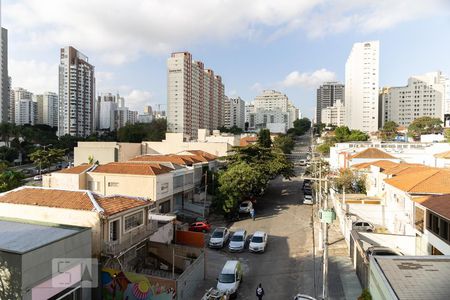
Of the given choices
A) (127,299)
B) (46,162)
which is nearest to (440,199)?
(127,299)

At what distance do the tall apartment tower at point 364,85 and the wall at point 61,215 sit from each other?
129 m

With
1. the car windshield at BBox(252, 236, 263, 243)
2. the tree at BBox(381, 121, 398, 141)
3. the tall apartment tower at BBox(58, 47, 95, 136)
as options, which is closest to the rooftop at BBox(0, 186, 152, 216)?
the car windshield at BBox(252, 236, 263, 243)

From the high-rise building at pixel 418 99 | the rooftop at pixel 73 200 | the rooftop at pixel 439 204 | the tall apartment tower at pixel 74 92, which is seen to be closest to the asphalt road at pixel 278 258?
the rooftop at pixel 73 200

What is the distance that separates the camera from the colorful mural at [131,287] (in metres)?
15.5

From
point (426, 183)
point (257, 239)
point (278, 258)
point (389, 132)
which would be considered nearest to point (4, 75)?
point (257, 239)

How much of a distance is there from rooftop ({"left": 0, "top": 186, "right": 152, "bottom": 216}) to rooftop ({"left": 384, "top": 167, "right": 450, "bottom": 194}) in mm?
17978

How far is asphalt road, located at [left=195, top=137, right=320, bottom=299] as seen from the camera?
60.6ft

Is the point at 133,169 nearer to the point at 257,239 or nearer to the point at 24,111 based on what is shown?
the point at 257,239

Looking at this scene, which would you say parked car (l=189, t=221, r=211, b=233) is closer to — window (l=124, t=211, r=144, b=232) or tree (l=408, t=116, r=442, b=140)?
window (l=124, t=211, r=144, b=232)

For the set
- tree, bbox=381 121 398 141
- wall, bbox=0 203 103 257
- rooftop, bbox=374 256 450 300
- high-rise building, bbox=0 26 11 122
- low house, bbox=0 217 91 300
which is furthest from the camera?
high-rise building, bbox=0 26 11 122

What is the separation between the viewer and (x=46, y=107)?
157 meters

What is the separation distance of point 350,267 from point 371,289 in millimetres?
9646

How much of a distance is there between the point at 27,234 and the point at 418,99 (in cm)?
15820

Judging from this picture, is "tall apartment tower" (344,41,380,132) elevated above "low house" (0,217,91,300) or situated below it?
above
